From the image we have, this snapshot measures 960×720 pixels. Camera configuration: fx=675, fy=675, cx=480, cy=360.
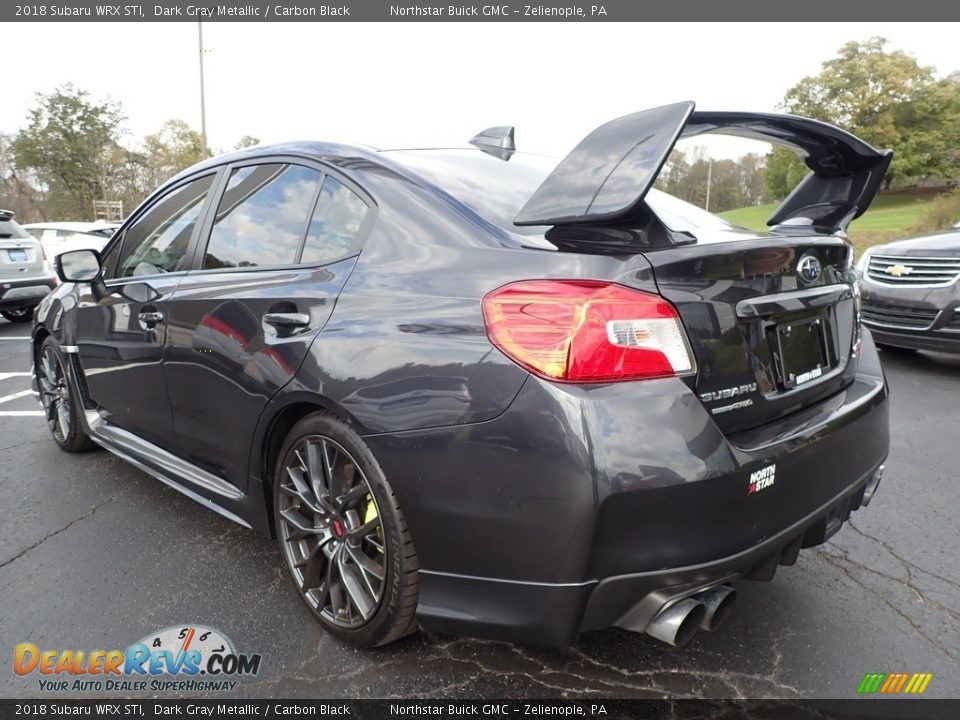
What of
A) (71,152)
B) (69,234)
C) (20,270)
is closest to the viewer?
(20,270)

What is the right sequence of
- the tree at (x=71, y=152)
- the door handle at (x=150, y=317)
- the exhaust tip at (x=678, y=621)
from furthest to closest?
the tree at (x=71, y=152) < the door handle at (x=150, y=317) < the exhaust tip at (x=678, y=621)

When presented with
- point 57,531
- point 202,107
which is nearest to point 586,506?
point 57,531

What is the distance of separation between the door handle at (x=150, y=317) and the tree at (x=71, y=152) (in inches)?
1569

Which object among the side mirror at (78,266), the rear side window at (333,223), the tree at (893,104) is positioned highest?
the tree at (893,104)

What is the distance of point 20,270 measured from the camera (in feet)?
30.8

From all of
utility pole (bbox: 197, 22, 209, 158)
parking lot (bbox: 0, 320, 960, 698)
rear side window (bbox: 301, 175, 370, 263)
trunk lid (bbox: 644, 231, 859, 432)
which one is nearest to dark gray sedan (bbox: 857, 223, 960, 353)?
parking lot (bbox: 0, 320, 960, 698)

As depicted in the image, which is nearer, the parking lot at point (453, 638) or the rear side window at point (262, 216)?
the parking lot at point (453, 638)

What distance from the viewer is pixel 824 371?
2090 millimetres

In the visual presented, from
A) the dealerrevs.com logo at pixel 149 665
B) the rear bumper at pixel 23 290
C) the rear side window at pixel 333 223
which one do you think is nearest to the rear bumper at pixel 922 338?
the rear side window at pixel 333 223

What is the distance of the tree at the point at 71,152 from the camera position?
116ft

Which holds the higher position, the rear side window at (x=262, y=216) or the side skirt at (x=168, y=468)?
the rear side window at (x=262, y=216)

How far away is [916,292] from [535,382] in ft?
18.2

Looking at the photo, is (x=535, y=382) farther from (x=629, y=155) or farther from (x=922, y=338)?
(x=922, y=338)

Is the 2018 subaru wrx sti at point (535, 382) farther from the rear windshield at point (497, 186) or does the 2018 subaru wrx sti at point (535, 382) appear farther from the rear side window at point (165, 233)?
the rear side window at point (165, 233)
